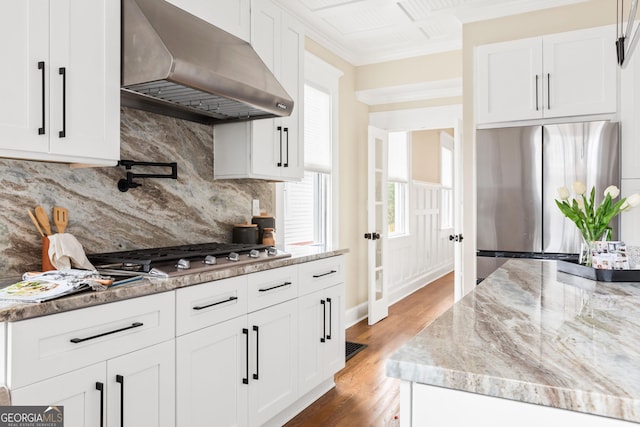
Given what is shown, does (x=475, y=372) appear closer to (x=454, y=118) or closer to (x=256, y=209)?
(x=256, y=209)

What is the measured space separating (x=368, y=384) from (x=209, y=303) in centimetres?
162

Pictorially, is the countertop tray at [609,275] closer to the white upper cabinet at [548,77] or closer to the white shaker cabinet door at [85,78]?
the white upper cabinet at [548,77]

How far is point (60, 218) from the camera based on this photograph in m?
1.88

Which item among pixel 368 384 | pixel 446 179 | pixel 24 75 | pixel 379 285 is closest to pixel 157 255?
pixel 24 75

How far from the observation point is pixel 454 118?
182 inches

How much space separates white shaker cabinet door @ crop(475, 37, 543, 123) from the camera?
3.18m

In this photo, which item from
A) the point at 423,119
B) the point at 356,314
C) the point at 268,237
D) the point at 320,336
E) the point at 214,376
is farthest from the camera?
the point at 423,119

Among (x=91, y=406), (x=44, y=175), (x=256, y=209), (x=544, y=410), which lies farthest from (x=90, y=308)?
(x=256, y=209)

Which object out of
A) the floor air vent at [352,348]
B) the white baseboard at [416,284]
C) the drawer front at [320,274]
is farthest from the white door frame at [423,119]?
the drawer front at [320,274]

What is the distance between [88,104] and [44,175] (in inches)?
15.3

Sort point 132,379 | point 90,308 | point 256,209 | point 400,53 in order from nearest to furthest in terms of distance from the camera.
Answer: point 90,308, point 132,379, point 256,209, point 400,53

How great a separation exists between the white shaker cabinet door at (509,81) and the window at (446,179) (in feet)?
14.4

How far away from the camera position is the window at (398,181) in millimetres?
5781

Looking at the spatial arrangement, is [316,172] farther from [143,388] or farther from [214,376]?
[143,388]
